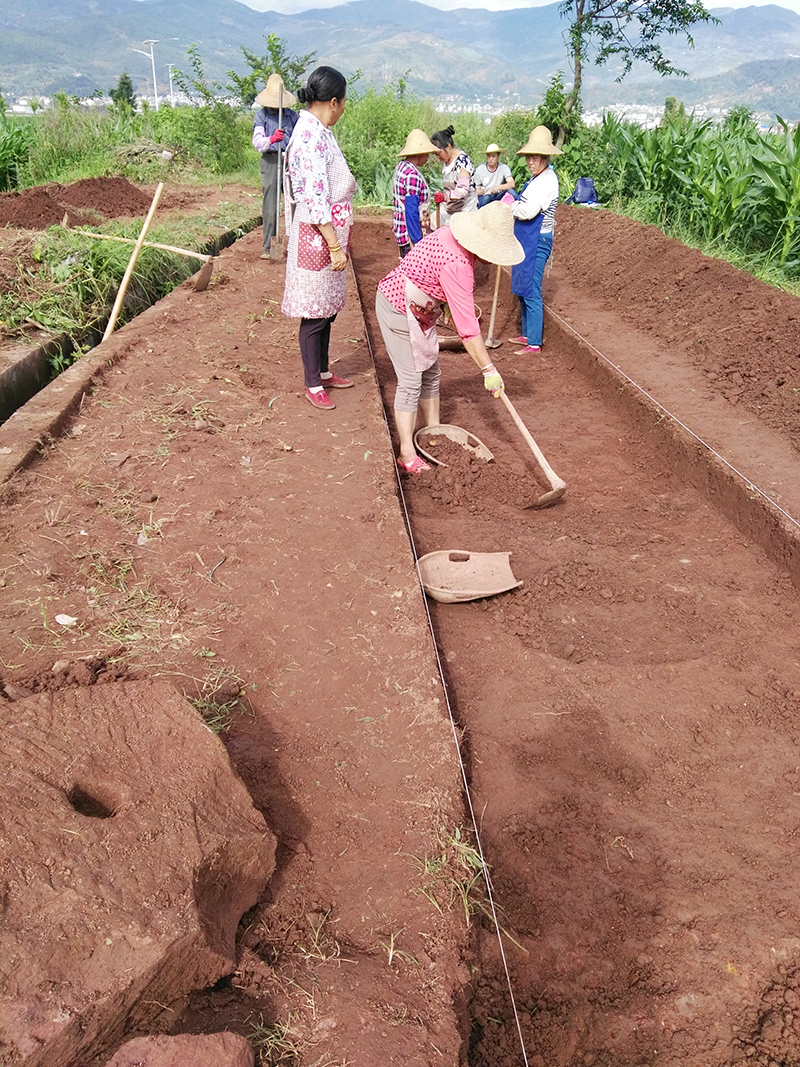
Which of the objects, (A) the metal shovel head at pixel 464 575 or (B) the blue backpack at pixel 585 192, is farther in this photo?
(B) the blue backpack at pixel 585 192

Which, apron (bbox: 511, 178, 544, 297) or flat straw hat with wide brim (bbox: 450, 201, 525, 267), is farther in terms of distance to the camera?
apron (bbox: 511, 178, 544, 297)

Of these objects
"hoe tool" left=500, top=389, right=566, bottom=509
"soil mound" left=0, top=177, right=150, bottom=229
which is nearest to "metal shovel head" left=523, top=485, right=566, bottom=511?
"hoe tool" left=500, top=389, right=566, bottom=509

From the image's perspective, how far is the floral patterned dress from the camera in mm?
4023

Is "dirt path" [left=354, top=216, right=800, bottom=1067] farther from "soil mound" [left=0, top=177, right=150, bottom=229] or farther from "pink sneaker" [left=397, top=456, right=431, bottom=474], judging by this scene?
"soil mound" [left=0, top=177, right=150, bottom=229]

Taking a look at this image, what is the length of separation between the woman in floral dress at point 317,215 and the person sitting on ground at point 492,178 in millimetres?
3947

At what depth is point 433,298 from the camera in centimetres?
391

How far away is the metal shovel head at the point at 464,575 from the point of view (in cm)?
342

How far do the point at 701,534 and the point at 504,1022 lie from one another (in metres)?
2.94

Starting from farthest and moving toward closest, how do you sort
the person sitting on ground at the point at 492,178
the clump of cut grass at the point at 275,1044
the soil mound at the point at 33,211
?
the soil mound at the point at 33,211 → the person sitting on ground at the point at 492,178 → the clump of cut grass at the point at 275,1044

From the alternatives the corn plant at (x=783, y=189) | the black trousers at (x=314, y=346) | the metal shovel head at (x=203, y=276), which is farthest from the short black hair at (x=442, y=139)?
the black trousers at (x=314, y=346)

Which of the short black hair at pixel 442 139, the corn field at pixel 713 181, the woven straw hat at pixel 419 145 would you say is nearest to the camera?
the woven straw hat at pixel 419 145

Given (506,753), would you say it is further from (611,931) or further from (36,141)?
(36,141)

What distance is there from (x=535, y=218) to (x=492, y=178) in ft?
8.16

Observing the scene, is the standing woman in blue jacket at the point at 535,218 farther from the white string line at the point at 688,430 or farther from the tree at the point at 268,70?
the tree at the point at 268,70
